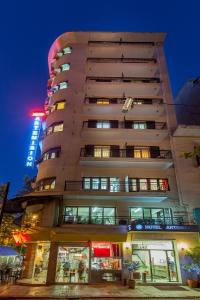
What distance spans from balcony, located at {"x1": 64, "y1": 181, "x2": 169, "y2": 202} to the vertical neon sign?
5.54 m

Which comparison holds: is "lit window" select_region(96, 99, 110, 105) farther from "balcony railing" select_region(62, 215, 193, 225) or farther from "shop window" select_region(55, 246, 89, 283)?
"shop window" select_region(55, 246, 89, 283)

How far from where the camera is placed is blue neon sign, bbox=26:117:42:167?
2331 cm

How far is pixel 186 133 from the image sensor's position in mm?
23250

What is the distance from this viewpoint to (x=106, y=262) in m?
17.6

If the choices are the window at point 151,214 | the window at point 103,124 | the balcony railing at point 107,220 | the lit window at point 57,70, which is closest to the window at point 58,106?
the window at point 103,124

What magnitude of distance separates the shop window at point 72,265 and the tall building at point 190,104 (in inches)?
836

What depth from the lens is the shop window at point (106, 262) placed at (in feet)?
55.5

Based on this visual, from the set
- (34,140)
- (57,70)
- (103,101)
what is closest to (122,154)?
(103,101)

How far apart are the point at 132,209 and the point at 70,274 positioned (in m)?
7.84

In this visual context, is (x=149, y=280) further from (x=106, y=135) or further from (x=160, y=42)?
(x=160, y=42)

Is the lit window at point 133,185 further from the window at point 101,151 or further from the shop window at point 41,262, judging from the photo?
the shop window at point 41,262

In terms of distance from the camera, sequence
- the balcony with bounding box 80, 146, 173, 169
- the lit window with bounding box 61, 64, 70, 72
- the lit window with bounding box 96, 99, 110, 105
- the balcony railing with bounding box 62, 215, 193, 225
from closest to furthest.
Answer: the balcony railing with bounding box 62, 215, 193, 225 → the balcony with bounding box 80, 146, 173, 169 → the lit window with bounding box 96, 99, 110, 105 → the lit window with bounding box 61, 64, 70, 72

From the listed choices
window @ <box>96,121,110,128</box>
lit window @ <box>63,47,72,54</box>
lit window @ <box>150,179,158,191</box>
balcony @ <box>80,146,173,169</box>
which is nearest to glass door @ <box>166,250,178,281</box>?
lit window @ <box>150,179,158,191</box>

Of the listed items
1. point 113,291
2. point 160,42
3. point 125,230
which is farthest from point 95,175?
point 160,42
